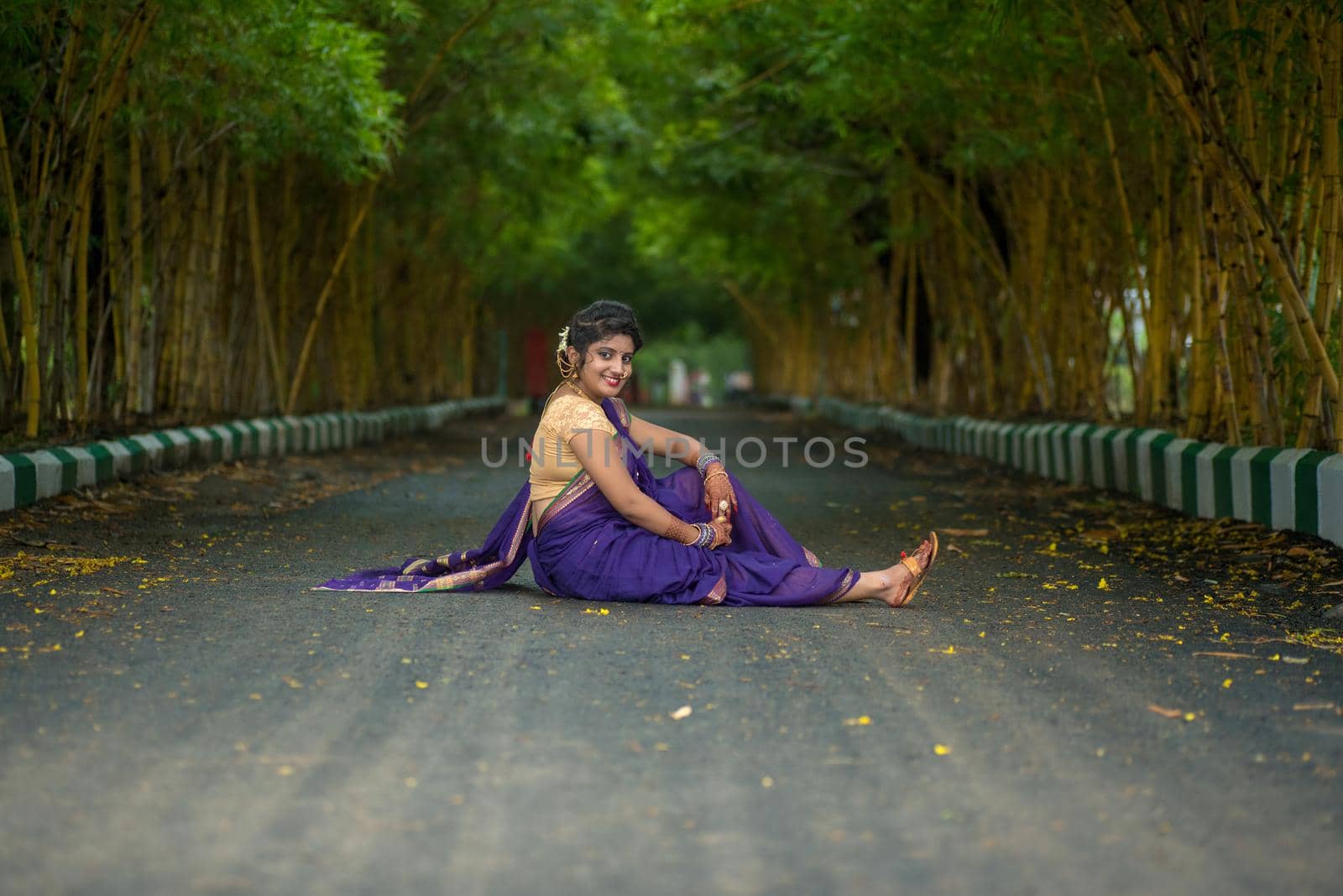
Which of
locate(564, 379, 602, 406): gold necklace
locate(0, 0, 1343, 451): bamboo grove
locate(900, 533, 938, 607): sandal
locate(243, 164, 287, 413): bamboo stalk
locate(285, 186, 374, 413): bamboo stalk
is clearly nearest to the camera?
locate(900, 533, 938, 607): sandal

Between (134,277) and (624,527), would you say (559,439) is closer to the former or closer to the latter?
(624,527)

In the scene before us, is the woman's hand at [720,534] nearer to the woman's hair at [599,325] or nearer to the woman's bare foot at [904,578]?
the woman's bare foot at [904,578]

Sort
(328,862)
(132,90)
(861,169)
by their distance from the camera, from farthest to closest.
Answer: (861,169)
(132,90)
(328,862)

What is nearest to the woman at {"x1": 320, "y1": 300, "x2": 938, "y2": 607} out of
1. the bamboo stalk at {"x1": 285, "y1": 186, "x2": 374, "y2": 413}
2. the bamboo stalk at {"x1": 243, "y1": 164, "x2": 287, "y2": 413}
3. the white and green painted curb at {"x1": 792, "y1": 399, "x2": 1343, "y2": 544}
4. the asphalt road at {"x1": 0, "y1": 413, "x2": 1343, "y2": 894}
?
the asphalt road at {"x1": 0, "y1": 413, "x2": 1343, "y2": 894}

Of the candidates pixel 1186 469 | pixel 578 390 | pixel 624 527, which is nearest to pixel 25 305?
pixel 578 390

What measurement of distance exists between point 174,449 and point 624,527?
6108 mm

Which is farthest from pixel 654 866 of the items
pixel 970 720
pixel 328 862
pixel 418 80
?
pixel 418 80

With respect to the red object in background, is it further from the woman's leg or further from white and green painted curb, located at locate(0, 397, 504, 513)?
the woman's leg

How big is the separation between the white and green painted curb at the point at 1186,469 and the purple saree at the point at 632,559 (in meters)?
2.54

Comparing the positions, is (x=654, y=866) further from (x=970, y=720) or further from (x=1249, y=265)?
(x=1249, y=265)

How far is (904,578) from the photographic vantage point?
5.22 meters

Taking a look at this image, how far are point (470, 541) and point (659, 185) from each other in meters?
14.7

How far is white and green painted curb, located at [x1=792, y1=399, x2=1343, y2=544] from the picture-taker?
6727mm

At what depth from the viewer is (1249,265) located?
24.3 ft
